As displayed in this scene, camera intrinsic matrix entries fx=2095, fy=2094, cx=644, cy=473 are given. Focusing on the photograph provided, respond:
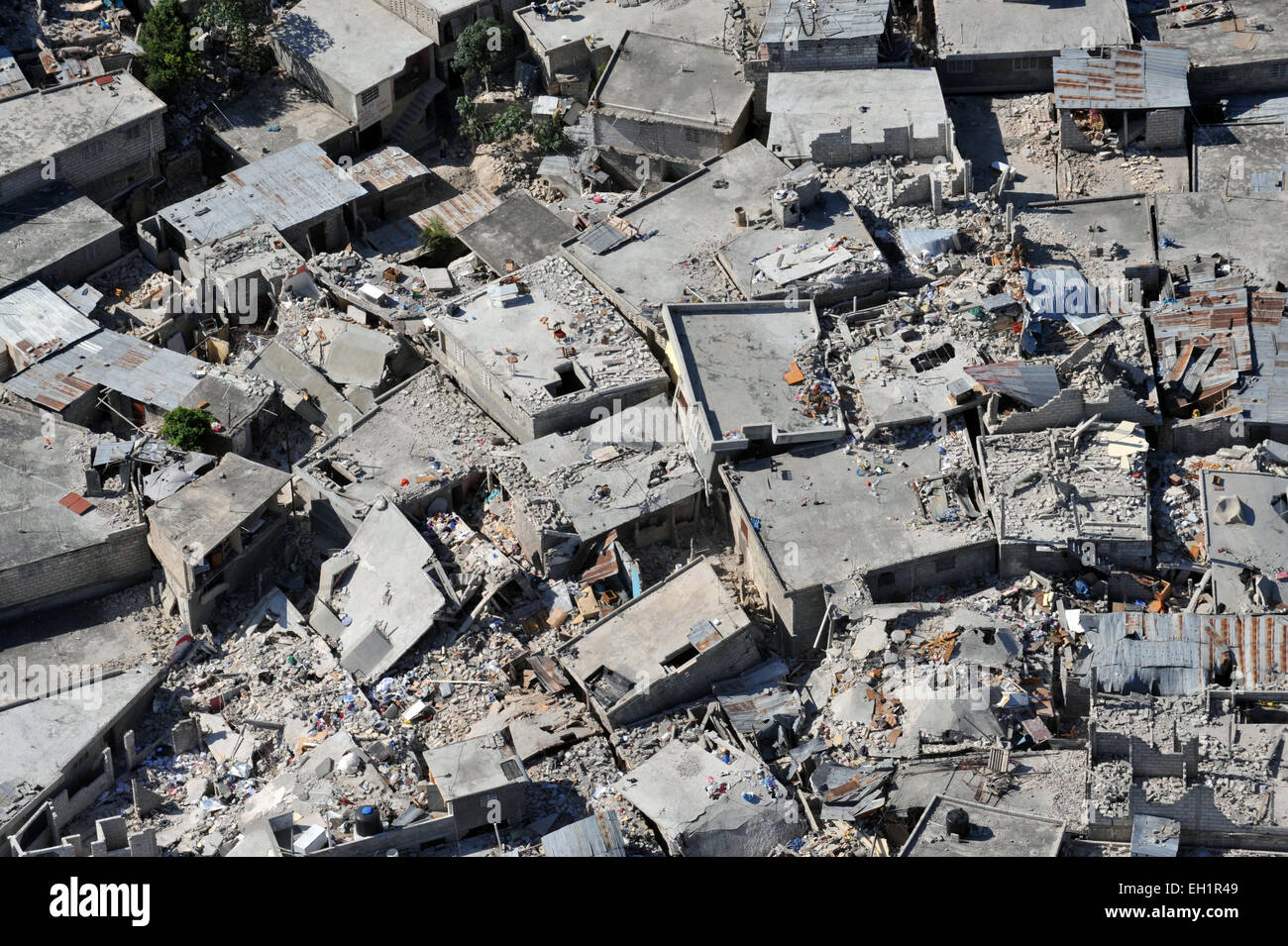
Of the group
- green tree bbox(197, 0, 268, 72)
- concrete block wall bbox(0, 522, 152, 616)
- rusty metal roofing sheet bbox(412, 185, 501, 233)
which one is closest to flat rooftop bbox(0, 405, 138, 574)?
concrete block wall bbox(0, 522, 152, 616)

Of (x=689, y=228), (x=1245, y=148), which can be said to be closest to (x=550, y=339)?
(x=689, y=228)

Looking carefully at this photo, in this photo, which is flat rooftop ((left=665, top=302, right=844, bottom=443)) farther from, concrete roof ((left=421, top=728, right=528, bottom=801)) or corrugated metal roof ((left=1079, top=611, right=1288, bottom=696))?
concrete roof ((left=421, top=728, right=528, bottom=801))

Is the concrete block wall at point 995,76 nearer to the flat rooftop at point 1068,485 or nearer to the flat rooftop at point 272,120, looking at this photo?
the flat rooftop at point 1068,485

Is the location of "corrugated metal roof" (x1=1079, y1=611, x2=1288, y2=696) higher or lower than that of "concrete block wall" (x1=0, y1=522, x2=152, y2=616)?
lower

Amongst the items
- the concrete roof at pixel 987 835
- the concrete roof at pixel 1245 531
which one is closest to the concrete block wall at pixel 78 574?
the concrete roof at pixel 987 835

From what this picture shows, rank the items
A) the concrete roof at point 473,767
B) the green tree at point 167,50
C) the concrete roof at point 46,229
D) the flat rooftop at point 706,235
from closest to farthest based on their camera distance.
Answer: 1. the concrete roof at point 473,767
2. the flat rooftop at point 706,235
3. the concrete roof at point 46,229
4. the green tree at point 167,50

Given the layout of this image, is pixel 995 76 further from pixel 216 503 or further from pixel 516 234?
pixel 216 503
